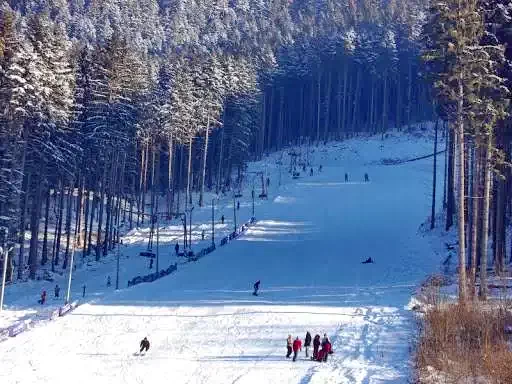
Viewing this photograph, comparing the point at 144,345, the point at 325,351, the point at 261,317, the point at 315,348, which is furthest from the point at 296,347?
the point at 261,317

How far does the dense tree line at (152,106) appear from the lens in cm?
4175

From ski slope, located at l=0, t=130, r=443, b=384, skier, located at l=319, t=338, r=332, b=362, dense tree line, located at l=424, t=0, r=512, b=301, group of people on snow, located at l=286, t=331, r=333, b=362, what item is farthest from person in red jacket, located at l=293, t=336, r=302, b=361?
dense tree line, located at l=424, t=0, r=512, b=301

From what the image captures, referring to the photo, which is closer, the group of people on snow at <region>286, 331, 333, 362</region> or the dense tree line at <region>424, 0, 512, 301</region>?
the group of people on snow at <region>286, 331, 333, 362</region>

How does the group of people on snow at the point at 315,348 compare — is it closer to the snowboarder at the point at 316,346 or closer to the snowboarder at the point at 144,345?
the snowboarder at the point at 316,346

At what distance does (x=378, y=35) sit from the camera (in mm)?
102875

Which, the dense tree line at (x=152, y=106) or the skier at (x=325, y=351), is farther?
the dense tree line at (x=152, y=106)

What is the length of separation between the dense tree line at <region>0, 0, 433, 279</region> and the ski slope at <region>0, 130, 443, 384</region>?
1271 cm

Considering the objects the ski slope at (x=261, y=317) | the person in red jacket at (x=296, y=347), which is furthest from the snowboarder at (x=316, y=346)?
the person in red jacket at (x=296, y=347)

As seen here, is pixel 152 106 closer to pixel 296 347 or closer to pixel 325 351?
pixel 296 347

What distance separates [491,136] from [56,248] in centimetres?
3492

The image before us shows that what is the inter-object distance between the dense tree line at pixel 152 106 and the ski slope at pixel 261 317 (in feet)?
41.7

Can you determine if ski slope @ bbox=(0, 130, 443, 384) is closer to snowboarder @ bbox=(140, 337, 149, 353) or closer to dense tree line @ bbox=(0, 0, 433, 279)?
snowboarder @ bbox=(140, 337, 149, 353)

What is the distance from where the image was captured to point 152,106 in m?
61.0

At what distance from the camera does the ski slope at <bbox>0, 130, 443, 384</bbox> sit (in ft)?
70.6
